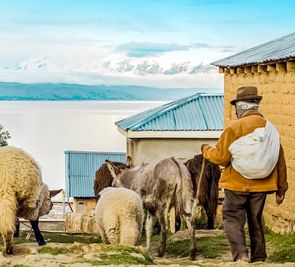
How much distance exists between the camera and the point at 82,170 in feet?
131

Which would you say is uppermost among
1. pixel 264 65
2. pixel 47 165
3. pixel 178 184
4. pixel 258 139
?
pixel 264 65

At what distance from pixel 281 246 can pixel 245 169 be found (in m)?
4.84

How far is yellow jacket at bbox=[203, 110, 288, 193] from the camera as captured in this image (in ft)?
32.2

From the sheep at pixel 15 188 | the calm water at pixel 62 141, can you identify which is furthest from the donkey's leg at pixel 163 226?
the calm water at pixel 62 141

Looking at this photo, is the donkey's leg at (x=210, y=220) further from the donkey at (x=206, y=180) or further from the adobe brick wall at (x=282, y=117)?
the adobe brick wall at (x=282, y=117)

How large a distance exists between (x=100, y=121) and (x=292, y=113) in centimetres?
8900

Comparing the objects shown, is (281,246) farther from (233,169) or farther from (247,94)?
(247,94)

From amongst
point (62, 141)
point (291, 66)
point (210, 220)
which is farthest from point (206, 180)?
point (62, 141)

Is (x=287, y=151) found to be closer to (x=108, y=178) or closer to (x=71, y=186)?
(x=108, y=178)

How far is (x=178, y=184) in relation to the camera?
14852mm

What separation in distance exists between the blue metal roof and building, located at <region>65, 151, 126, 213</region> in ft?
31.9

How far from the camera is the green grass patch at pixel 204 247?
1457 centimetres

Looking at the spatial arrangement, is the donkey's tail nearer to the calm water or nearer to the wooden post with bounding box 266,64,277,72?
the wooden post with bounding box 266,64,277,72

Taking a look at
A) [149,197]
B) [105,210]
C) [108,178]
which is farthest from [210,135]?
[105,210]
